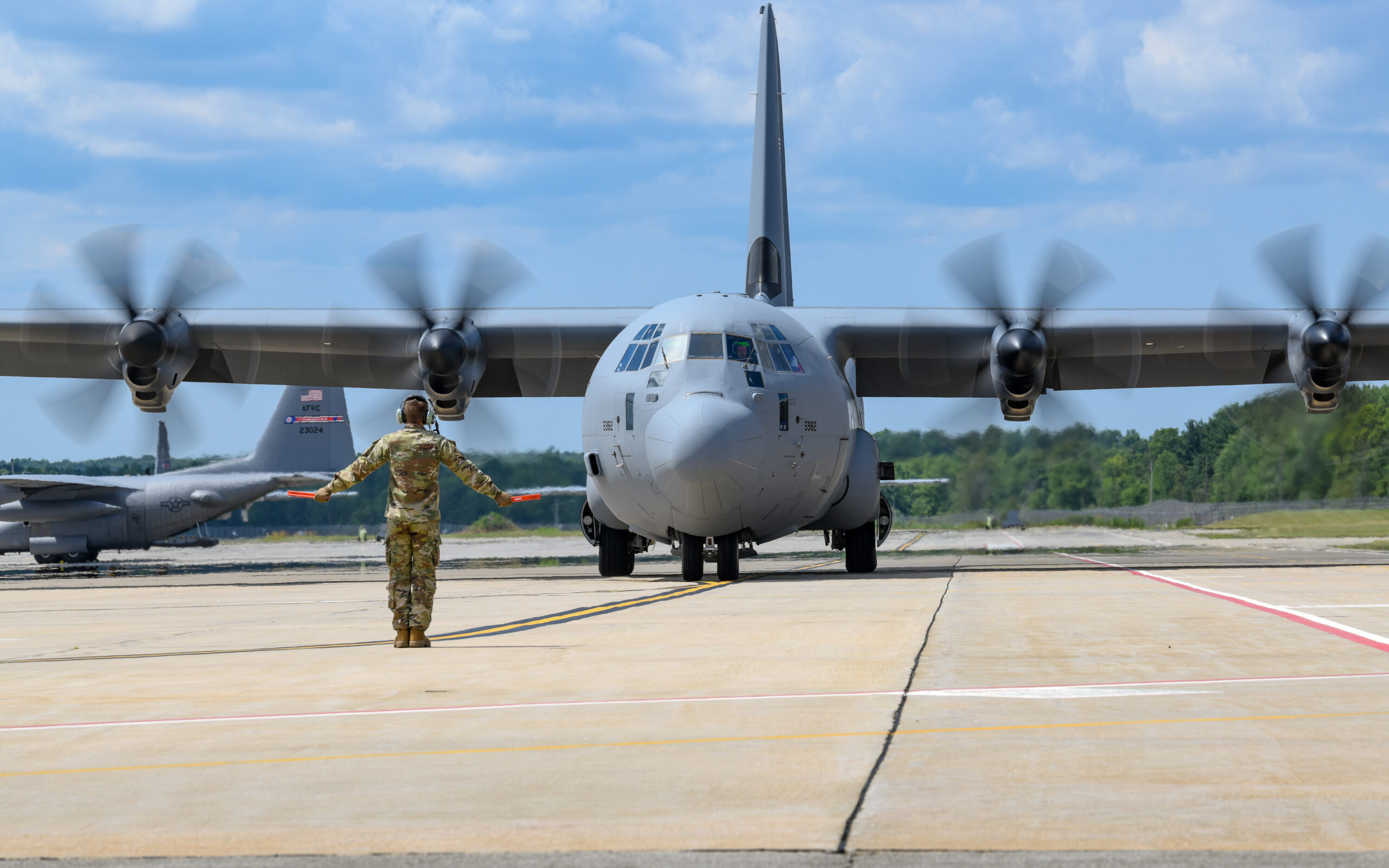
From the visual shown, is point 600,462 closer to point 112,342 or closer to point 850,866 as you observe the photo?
point 112,342

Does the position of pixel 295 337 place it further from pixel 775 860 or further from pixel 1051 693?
pixel 775 860

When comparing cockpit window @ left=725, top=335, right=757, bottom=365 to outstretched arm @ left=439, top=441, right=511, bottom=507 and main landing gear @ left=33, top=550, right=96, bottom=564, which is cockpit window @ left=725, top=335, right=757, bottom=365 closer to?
outstretched arm @ left=439, top=441, right=511, bottom=507

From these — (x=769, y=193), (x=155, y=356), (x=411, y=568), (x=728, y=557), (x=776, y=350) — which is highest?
(x=769, y=193)

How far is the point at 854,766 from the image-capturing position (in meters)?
4.24

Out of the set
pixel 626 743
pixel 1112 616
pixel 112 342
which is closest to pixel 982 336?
pixel 1112 616

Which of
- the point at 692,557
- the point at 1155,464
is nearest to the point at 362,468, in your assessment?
the point at 692,557

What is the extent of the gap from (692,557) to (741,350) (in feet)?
9.00

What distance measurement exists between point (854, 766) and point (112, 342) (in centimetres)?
2102

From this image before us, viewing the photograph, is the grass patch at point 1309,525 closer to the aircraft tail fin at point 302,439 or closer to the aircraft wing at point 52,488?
the aircraft tail fin at point 302,439

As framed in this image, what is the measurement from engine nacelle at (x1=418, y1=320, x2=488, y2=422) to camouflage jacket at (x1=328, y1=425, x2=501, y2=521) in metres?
12.5

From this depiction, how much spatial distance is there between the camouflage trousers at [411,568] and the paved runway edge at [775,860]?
5.13 meters

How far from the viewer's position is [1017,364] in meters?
20.8

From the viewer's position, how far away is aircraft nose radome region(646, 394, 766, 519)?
15188 mm

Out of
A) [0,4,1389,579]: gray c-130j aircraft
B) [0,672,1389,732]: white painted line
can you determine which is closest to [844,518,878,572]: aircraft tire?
[0,4,1389,579]: gray c-130j aircraft
